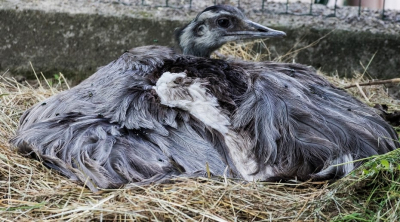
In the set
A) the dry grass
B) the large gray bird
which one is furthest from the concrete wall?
the dry grass

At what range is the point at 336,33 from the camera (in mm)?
6238

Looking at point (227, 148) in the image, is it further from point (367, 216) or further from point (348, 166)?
point (367, 216)

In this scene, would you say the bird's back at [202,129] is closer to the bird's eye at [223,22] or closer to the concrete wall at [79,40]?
the bird's eye at [223,22]

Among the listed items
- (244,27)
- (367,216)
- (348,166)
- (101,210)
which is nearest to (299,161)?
(348,166)

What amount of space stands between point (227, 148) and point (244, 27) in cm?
145

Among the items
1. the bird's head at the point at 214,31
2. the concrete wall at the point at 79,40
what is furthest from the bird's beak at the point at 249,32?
Answer: the concrete wall at the point at 79,40

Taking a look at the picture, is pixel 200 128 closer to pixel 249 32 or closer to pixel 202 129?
pixel 202 129

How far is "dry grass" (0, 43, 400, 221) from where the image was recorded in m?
3.26

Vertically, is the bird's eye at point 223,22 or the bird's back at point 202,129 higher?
the bird's eye at point 223,22

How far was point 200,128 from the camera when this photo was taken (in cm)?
389

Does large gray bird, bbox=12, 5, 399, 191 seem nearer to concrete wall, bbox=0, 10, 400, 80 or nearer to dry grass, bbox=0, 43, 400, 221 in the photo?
dry grass, bbox=0, 43, 400, 221

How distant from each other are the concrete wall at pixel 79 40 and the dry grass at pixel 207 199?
264 centimetres

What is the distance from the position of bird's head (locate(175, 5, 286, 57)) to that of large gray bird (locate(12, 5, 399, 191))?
799 mm

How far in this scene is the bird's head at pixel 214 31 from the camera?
4984mm
